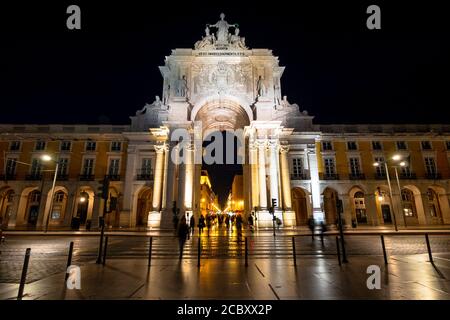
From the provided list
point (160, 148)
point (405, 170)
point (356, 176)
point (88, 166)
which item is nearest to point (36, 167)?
point (88, 166)

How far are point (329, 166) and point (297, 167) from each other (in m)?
5.35

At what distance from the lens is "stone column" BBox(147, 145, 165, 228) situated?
87.1 feet

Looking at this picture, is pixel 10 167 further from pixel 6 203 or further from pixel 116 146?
pixel 116 146

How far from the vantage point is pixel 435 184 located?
3369 cm

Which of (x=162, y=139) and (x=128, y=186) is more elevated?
(x=162, y=139)

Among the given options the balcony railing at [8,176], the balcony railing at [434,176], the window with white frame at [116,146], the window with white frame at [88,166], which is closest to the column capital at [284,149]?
the balcony railing at [434,176]

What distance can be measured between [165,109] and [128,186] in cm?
1175

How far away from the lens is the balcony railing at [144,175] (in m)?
32.6

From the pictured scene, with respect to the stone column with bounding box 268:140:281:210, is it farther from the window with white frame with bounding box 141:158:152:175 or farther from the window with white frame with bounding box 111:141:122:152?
the window with white frame with bounding box 111:141:122:152

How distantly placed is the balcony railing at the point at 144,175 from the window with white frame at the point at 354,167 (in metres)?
28.7

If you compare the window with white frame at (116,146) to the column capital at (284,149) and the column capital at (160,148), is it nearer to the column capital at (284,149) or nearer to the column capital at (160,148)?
the column capital at (160,148)

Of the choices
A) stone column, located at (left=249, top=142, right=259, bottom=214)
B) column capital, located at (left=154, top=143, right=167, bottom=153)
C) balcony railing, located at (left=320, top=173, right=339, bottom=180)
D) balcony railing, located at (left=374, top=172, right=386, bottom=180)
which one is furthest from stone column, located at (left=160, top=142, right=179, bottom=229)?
balcony railing, located at (left=374, top=172, right=386, bottom=180)
